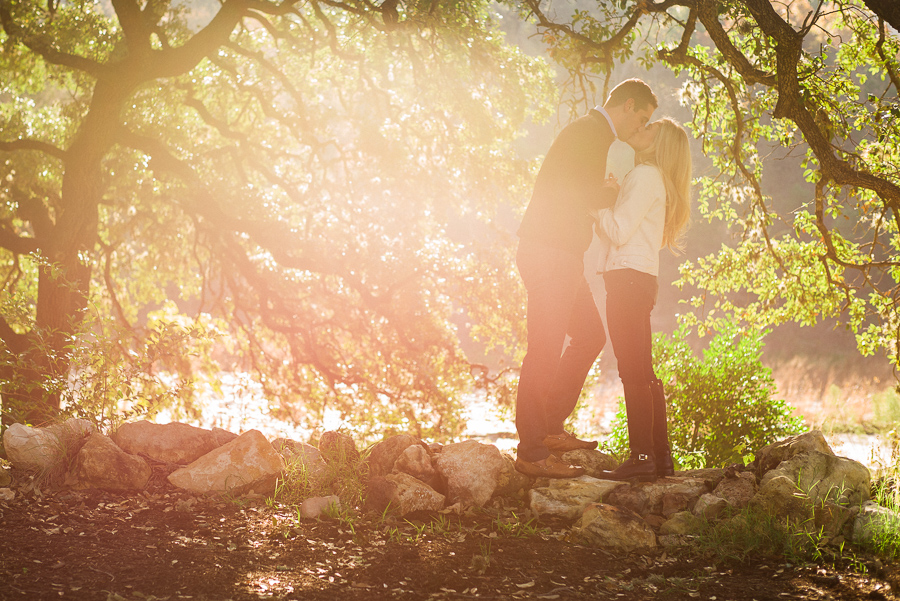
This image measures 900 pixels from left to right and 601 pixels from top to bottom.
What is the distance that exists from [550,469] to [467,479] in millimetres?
493

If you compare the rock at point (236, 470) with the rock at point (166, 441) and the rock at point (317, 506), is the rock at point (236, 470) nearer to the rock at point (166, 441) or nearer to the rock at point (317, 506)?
the rock at point (166, 441)

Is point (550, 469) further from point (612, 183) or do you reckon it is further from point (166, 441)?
point (166, 441)

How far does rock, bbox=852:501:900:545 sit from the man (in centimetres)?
143

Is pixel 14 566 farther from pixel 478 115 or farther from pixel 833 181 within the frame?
pixel 478 115

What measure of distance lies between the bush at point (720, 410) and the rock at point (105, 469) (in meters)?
3.61

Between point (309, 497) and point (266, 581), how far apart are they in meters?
1.07

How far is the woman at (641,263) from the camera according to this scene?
3672 mm

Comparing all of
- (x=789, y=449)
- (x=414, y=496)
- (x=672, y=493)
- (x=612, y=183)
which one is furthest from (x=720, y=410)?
(x=414, y=496)

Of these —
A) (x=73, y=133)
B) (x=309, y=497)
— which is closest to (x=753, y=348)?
(x=309, y=497)

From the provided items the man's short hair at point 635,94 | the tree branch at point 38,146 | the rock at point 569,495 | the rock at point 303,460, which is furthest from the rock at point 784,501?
the tree branch at point 38,146

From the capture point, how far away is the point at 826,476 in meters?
3.63

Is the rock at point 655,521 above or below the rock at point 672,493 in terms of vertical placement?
below

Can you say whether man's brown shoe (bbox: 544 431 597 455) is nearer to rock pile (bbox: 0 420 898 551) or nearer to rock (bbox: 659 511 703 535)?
rock pile (bbox: 0 420 898 551)

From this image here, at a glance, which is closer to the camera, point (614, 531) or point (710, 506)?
point (614, 531)
